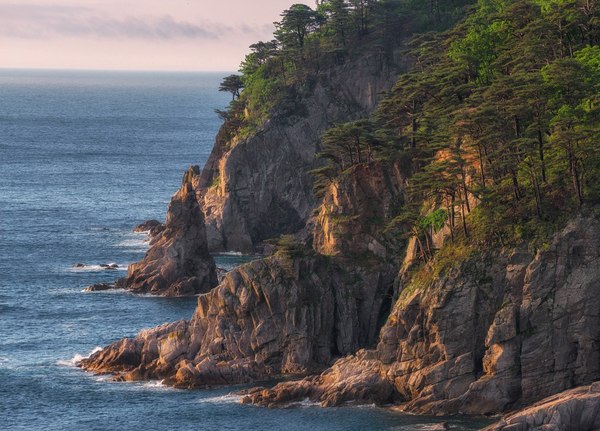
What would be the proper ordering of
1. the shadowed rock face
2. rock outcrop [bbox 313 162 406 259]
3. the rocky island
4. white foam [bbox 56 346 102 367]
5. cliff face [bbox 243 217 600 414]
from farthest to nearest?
1. the shadowed rock face
2. white foam [bbox 56 346 102 367]
3. rock outcrop [bbox 313 162 406 259]
4. the rocky island
5. cliff face [bbox 243 217 600 414]

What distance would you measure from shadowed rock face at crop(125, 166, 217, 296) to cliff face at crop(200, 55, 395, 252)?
19920 millimetres

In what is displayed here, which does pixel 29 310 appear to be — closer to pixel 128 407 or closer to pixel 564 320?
pixel 128 407

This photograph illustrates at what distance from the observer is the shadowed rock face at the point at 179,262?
163m

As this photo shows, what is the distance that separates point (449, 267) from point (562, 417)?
65.9 ft

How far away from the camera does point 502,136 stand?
398ft

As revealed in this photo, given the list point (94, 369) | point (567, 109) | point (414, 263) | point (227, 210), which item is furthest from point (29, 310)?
point (567, 109)

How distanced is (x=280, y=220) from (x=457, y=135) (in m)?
66.8

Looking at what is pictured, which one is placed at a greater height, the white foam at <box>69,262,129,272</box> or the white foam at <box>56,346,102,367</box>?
the white foam at <box>69,262,129,272</box>

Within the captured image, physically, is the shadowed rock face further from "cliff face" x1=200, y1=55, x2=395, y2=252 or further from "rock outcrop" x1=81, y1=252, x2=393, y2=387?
"rock outcrop" x1=81, y1=252, x2=393, y2=387

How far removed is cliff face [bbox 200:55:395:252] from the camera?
18712cm

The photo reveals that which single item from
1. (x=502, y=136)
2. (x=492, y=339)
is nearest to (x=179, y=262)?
(x=502, y=136)

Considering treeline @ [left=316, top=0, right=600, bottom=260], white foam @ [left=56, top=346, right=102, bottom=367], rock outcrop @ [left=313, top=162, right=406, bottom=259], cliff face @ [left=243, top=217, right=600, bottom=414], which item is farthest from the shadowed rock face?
cliff face @ [left=243, top=217, right=600, bottom=414]

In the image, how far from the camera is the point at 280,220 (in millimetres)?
190000

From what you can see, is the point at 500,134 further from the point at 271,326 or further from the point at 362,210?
the point at 271,326
